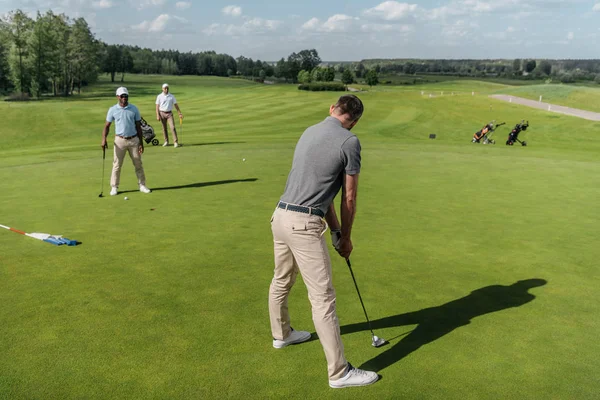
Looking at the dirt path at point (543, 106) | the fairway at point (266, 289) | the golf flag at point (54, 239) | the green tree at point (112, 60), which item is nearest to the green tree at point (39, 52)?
the green tree at point (112, 60)

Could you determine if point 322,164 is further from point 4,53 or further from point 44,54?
point 4,53

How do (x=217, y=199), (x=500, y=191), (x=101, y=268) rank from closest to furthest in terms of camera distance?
(x=101, y=268) → (x=217, y=199) → (x=500, y=191)

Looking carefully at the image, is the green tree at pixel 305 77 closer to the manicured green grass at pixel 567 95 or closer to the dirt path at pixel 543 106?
the manicured green grass at pixel 567 95

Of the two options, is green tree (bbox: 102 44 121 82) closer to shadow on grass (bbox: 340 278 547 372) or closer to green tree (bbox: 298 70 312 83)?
green tree (bbox: 298 70 312 83)

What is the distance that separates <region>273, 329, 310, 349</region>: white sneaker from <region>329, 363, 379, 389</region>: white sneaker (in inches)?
33.1

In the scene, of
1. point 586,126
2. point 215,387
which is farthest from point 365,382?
point 586,126

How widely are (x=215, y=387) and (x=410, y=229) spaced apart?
20.2 feet

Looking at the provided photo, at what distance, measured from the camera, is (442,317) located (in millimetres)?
6062

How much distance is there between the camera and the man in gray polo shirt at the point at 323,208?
15.3ft

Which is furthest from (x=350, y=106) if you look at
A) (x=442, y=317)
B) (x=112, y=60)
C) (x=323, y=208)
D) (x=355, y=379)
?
(x=112, y=60)

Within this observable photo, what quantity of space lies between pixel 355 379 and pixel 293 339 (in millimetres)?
988

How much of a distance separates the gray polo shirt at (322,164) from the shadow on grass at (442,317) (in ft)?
5.50

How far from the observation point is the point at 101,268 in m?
7.48

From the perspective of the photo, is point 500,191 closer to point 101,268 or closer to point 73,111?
point 101,268
